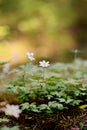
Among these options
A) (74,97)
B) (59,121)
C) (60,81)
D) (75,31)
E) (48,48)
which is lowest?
(59,121)

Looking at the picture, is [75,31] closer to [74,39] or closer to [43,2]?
[74,39]

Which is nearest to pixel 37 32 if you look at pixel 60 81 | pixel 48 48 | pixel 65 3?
pixel 48 48

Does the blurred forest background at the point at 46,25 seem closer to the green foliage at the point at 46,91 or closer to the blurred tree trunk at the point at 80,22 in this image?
the blurred tree trunk at the point at 80,22

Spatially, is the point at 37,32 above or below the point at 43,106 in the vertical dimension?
above

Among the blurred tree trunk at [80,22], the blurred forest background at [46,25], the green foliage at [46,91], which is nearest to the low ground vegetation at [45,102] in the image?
the green foliage at [46,91]

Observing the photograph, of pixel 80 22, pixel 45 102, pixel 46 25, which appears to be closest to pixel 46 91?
pixel 45 102

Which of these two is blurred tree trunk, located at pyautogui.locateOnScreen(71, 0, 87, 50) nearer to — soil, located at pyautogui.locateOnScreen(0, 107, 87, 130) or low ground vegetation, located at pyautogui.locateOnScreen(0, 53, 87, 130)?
low ground vegetation, located at pyautogui.locateOnScreen(0, 53, 87, 130)

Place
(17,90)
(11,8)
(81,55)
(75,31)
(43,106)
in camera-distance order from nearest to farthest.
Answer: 1. (43,106)
2. (17,90)
3. (81,55)
4. (11,8)
5. (75,31)

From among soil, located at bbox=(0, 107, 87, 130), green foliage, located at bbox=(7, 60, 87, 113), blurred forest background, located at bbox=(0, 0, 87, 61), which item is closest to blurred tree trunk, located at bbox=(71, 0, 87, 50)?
blurred forest background, located at bbox=(0, 0, 87, 61)

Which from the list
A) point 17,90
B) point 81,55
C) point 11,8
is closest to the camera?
point 17,90

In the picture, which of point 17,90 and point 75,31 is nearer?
point 17,90
